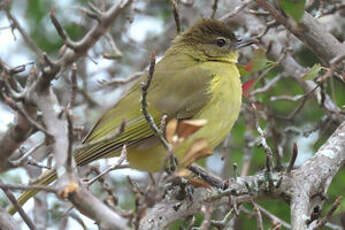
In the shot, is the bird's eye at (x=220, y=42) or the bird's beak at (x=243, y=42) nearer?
the bird's beak at (x=243, y=42)

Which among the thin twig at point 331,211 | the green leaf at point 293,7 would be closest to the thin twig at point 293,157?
the thin twig at point 331,211

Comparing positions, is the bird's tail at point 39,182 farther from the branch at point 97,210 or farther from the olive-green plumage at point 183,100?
the branch at point 97,210

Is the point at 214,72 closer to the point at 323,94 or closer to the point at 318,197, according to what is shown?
the point at 323,94

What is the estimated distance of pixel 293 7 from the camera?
11.4 ft

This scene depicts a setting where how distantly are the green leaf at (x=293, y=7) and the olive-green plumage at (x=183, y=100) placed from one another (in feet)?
3.94

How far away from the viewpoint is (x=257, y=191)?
3809 millimetres

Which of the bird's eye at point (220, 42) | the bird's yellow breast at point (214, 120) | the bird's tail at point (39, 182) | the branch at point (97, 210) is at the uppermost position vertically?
the branch at point (97, 210)

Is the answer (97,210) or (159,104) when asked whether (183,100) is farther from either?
(97,210)

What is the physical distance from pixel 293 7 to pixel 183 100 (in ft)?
4.95

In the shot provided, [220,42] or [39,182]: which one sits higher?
[39,182]

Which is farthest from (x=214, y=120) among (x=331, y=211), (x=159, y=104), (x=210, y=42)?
(x=331, y=211)

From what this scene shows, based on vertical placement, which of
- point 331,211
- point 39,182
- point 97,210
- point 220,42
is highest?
point 97,210

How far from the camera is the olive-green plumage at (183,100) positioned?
4.49m

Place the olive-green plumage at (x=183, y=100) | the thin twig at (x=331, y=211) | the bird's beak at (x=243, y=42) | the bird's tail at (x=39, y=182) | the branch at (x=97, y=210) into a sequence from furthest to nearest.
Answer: the bird's beak at (x=243, y=42)
the olive-green plumage at (x=183, y=100)
the bird's tail at (x=39, y=182)
the thin twig at (x=331, y=211)
the branch at (x=97, y=210)
